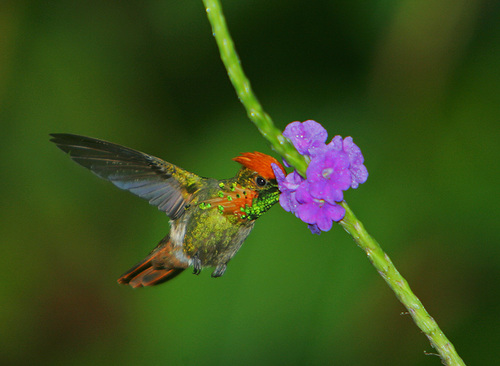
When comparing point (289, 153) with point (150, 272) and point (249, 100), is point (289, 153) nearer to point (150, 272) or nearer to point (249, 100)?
point (249, 100)

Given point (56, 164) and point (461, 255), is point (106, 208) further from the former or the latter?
point (461, 255)

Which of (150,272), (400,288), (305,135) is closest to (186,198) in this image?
(150,272)

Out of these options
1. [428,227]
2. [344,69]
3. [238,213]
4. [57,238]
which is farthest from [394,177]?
[57,238]

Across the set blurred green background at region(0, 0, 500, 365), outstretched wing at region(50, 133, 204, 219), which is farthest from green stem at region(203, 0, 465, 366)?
blurred green background at region(0, 0, 500, 365)

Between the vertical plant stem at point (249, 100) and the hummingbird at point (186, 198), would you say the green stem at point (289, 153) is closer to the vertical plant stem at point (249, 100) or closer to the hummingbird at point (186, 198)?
the vertical plant stem at point (249, 100)

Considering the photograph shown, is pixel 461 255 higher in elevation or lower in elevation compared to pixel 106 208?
lower

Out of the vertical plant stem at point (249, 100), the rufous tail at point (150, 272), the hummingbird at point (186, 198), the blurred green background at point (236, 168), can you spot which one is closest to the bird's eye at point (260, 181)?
the hummingbird at point (186, 198)

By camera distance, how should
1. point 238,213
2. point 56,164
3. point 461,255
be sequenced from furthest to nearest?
point 56,164 < point 461,255 < point 238,213
